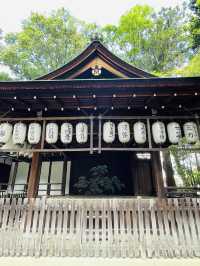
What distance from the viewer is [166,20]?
18031 millimetres

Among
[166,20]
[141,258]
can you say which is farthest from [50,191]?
[166,20]

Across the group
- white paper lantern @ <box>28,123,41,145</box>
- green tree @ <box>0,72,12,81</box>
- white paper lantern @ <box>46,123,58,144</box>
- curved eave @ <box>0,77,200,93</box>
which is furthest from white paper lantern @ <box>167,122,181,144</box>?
green tree @ <box>0,72,12,81</box>

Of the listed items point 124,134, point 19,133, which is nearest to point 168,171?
point 124,134

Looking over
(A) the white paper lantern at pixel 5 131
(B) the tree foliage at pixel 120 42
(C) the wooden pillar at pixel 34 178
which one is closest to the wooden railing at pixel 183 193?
(C) the wooden pillar at pixel 34 178

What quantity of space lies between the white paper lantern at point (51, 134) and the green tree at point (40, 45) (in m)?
15.2

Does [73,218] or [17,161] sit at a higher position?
[17,161]

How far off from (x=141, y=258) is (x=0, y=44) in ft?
77.1

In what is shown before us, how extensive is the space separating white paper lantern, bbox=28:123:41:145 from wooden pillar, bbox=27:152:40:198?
62 cm

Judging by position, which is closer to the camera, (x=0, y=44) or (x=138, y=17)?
(x=138, y=17)

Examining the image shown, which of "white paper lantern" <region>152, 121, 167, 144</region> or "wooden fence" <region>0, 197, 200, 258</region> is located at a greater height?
"white paper lantern" <region>152, 121, 167, 144</region>

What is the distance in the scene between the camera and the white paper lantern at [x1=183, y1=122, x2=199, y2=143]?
5.07m

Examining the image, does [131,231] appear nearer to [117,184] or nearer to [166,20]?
[117,184]

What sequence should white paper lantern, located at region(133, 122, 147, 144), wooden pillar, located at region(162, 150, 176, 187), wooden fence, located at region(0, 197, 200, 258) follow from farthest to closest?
wooden pillar, located at region(162, 150, 176, 187) < white paper lantern, located at region(133, 122, 147, 144) < wooden fence, located at region(0, 197, 200, 258)

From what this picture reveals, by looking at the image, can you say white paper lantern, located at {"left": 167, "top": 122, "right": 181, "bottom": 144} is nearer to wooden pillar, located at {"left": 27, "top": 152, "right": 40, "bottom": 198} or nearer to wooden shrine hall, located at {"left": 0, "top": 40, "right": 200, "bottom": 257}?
wooden shrine hall, located at {"left": 0, "top": 40, "right": 200, "bottom": 257}
